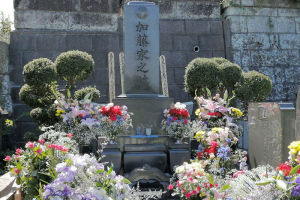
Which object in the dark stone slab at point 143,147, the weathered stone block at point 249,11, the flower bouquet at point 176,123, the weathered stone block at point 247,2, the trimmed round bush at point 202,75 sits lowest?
the dark stone slab at point 143,147

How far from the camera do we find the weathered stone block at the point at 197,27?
10484 millimetres

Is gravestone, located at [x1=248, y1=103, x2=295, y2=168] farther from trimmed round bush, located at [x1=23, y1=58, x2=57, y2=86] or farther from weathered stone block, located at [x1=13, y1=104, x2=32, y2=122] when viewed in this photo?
weathered stone block, located at [x1=13, y1=104, x2=32, y2=122]

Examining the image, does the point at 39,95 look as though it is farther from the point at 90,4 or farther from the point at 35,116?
the point at 90,4

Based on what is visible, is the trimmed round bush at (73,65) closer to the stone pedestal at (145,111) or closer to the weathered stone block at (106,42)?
the stone pedestal at (145,111)

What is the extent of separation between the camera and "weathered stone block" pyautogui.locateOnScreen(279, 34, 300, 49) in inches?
424

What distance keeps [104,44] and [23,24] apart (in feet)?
6.85

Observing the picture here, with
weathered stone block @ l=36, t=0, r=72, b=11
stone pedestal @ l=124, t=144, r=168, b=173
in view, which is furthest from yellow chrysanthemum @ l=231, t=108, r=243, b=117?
weathered stone block @ l=36, t=0, r=72, b=11

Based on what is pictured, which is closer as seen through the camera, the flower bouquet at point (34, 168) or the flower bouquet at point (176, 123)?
the flower bouquet at point (34, 168)

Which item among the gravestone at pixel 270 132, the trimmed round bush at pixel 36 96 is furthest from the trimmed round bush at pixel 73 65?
the gravestone at pixel 270 132

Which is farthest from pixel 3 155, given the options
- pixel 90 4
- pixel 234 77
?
pixel 234 77

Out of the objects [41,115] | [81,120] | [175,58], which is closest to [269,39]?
[175,58]

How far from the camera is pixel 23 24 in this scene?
9.68 meters

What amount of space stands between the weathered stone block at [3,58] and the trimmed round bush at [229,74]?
5.19 m

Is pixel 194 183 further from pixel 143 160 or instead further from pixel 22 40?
pixel 22 40
